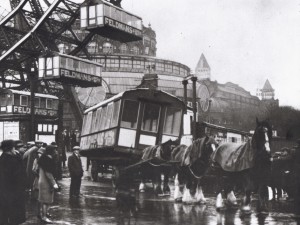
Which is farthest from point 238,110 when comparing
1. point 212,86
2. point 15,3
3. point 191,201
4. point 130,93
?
point 191,201

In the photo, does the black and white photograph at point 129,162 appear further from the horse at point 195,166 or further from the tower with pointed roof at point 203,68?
the tower with pointed roof at point 203,68

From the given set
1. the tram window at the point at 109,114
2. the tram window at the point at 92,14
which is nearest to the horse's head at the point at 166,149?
the tram window at the point at 109,114

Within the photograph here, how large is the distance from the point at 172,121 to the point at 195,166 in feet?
23.9

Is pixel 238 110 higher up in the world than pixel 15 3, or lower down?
lower down

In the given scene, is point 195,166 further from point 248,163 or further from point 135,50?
point 135,50

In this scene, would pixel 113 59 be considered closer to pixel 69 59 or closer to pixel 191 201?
pixel 69 59

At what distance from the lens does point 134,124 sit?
65.8 ft

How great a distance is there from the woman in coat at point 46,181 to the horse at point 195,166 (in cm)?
458

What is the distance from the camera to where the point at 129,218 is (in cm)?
1099

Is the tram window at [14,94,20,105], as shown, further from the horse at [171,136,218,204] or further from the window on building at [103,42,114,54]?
the window on building at [103,42,114,54]

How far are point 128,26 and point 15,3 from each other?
15.7m

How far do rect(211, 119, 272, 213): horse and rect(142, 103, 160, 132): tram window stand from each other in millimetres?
7392

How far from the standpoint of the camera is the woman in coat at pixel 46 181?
10734mm

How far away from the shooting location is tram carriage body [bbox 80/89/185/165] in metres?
19.6
